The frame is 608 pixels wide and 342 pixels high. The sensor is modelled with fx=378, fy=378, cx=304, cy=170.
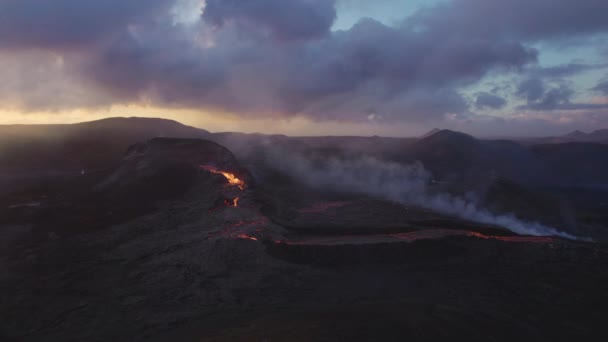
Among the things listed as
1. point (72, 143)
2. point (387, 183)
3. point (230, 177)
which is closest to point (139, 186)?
point (230, 177)

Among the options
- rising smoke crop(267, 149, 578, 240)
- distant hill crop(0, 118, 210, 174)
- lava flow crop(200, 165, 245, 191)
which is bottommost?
rising smoke crop(267, 149, 578, 240)

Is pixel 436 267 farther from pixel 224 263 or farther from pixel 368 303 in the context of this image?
pixel 224 263

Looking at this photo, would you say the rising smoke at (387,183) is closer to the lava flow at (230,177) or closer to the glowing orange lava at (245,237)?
the lava flow at (230,177)

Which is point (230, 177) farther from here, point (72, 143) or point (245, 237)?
point (72, 143)

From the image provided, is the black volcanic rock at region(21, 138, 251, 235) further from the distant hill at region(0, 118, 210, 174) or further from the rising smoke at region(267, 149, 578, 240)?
the distant hill at region(0, 118, 210, 174)

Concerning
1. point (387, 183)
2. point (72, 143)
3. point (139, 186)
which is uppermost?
point (72, 143)

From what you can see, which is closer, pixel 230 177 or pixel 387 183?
pixel 230 177

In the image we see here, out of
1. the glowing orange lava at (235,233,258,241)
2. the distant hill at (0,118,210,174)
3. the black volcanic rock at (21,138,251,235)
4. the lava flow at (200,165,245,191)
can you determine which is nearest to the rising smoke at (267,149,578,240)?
the lava flow at (200,165,245,191)

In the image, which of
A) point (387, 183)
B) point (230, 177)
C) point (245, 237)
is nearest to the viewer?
point (245, 237)

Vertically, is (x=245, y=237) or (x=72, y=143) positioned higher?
(x=72, y=143)
